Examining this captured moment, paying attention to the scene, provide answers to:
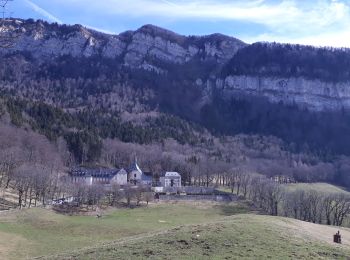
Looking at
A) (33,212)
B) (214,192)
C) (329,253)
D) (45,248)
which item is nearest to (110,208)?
(33,212)

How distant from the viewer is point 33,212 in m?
69.4

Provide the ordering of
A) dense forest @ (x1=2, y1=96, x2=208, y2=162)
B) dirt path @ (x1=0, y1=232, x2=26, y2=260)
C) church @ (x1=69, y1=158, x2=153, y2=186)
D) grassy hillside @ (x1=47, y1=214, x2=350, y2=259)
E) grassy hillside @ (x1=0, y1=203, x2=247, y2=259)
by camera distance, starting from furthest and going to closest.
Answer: dense forest @ (x1=2, y1=96, x2=208, y2=162) → church @ (x1=69, y1=158, x2=153, y2=186) → grassy hillside @ (x1=0, y1=203, x2=247, y2=259) → dirt path @ (x1=0, y1=232, x2=26, y2=260) → grassy hillside @ (x1=47, y1=214, x2=350, y2=259)

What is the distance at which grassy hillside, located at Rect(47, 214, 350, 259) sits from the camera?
3068 cm

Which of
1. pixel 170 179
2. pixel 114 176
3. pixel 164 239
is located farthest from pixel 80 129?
pixel 164 239

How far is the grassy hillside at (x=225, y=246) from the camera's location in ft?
101

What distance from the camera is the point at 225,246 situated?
3216cm

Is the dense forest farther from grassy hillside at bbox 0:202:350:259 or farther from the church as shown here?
grassy hillside at bbox 0:202:350:259

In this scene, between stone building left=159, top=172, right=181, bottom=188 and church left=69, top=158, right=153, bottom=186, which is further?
stone building left=159, top=172, right=181, bottom=188

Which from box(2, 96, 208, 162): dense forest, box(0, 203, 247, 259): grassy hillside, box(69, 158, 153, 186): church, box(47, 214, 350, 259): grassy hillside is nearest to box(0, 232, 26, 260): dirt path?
box(0, 203, 247, 259): grassy hillside

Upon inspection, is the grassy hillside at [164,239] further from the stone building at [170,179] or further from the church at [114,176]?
the stone building at [170,179]

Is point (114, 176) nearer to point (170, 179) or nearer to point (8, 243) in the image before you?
point (170, 179)

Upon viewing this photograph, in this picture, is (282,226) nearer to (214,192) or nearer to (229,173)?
(214,192)

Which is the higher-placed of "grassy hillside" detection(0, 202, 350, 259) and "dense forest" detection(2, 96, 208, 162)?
"dense forest" detection(2, 96, 208, 162)

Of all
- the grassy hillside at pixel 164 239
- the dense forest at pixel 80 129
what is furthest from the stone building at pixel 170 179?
the grassy hillside at pixel 164 239
